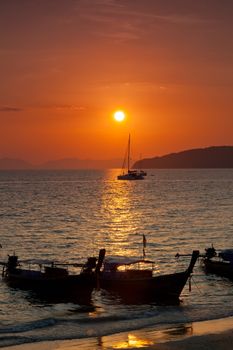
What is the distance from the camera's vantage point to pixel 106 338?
29.9 meters

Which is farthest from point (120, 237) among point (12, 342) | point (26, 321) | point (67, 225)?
point (12, 342)

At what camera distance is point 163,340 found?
29031 mm

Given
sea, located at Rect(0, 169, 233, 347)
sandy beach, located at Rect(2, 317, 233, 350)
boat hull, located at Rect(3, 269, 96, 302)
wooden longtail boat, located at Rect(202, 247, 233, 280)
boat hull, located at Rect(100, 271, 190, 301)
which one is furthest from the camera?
wooden longtail boat, located at Rect(202, 247, 233, 280)

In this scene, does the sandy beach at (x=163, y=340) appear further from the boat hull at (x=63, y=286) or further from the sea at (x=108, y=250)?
the boat hull at (x=63, y=286)

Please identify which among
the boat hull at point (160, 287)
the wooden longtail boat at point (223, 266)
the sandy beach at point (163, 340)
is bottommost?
the sandy beach at point (163, 340)

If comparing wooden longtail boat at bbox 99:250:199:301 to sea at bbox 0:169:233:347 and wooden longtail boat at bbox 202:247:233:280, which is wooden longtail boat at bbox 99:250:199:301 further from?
wooden longtail boat at bbox 202:247:233:280

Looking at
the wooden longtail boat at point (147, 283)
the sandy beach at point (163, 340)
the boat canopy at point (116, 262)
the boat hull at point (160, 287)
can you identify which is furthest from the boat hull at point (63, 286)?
the sandy beach at point (163, 340)

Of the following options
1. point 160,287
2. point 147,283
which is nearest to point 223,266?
point 160,287

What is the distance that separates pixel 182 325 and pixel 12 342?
10248 mm

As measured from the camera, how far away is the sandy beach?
90.8 feet

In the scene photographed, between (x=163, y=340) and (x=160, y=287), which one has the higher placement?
(x=160, y=287)

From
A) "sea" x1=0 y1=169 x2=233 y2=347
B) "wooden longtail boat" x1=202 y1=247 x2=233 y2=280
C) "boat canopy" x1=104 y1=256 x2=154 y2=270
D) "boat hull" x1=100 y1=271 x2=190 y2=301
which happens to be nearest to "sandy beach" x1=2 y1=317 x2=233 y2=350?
"sea" x1=0 y1=169 x2=233 y2=347

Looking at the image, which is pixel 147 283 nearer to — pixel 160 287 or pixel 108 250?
pixel 160 287

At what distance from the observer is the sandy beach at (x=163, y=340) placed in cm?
2767
